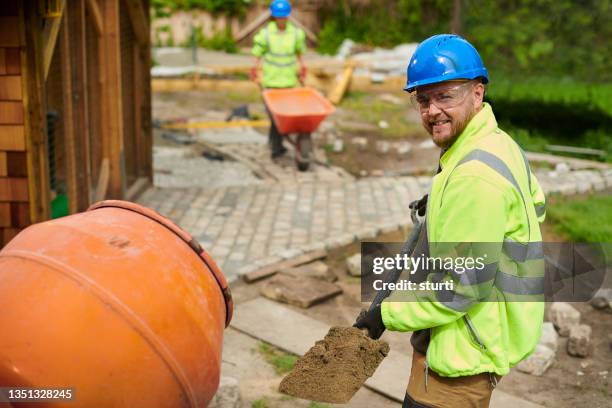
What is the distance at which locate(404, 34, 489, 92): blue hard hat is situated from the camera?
2953mm

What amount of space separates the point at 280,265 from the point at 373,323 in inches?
157

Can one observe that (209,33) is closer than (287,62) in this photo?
No

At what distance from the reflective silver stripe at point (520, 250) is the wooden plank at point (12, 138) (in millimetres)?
3940

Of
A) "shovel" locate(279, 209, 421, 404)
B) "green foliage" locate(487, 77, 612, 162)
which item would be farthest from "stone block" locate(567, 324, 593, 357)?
"green foliage" locate(487, 77, 612, 162)

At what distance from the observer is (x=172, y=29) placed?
22.1 metres

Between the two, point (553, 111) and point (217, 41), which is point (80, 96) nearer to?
point (553, 111)

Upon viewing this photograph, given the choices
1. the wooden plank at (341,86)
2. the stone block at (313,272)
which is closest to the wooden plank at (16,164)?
the stone block at (313,272)

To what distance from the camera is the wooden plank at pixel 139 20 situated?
8.78 meters

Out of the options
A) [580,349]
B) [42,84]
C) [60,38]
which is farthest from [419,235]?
[60,38]

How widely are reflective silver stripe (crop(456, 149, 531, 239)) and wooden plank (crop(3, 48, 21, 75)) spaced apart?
12.4 feet

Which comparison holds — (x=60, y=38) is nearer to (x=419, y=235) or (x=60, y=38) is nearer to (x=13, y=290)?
(x=13, y=290)

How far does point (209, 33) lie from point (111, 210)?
63.9 feet

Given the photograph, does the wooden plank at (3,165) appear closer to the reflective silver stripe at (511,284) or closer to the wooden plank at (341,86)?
the reflective silver stripe at (511,284)

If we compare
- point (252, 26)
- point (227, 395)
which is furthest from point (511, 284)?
point (252, 26)
